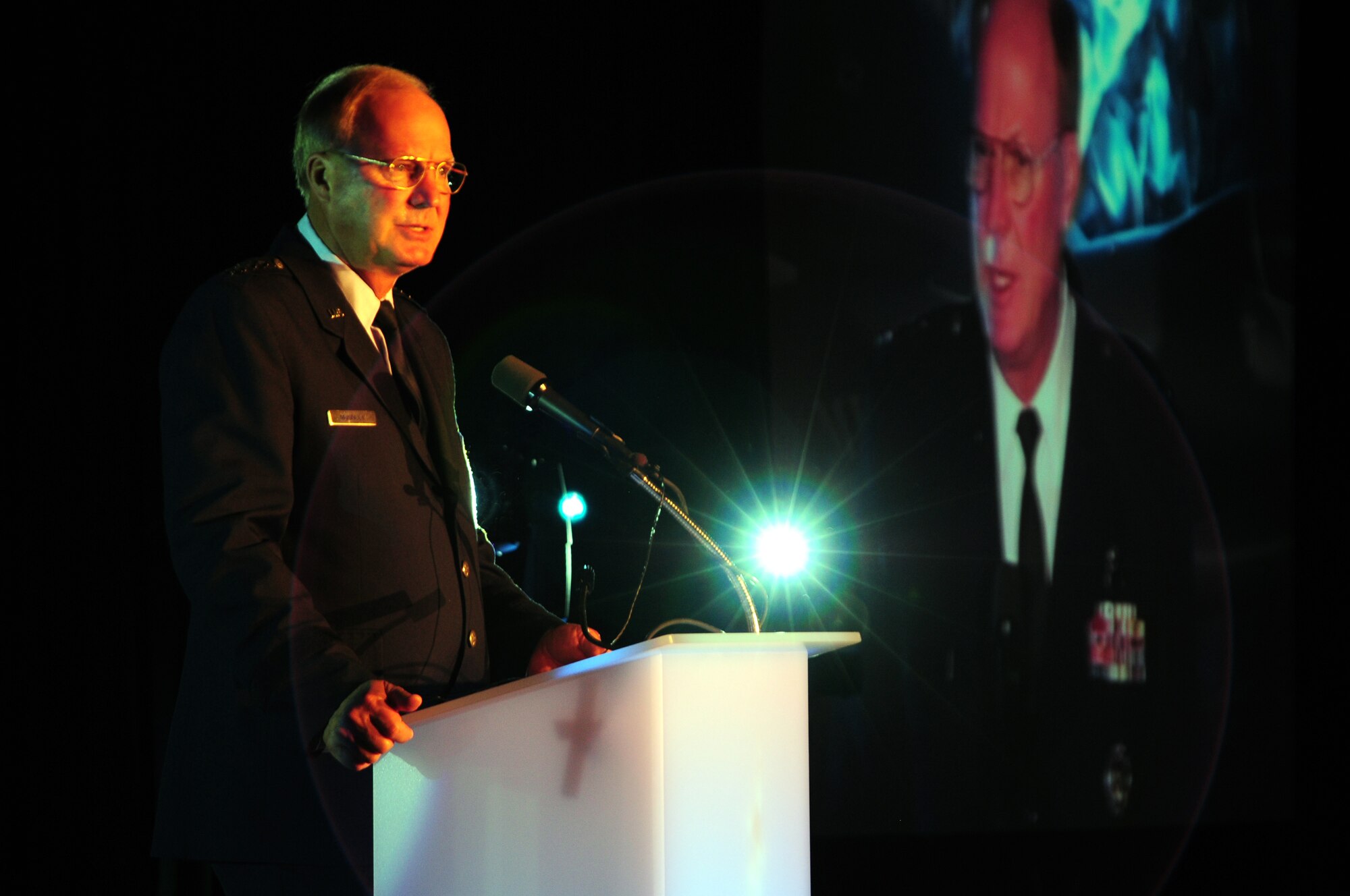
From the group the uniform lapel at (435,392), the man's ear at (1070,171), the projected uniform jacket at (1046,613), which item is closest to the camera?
the uniform lapel at (435,392)

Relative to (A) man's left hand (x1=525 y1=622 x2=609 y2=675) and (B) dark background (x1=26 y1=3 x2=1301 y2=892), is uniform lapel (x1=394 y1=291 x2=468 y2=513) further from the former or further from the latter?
(B) dark background (x1=26 y1=3 x2=1301 y2=892)

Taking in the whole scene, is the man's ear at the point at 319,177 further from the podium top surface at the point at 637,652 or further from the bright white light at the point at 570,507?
the bright white light at the point at 570,507

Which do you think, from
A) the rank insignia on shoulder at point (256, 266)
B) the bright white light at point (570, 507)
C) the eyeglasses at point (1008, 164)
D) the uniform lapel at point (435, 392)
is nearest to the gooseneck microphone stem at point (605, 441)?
the uniform lapel at point (435, 392)

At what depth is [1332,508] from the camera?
8.93 feet

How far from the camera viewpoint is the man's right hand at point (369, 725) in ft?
3.92

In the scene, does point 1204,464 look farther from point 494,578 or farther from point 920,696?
point 494,578

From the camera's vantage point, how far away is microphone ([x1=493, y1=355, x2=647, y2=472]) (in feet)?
5.34

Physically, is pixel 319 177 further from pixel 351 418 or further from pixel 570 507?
pixel 570 507

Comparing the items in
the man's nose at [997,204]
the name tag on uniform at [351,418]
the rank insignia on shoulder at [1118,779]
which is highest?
the man's nose at [997,204]

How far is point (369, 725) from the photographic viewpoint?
1.20 metres

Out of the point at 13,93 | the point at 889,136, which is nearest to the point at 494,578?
the point at 13,93

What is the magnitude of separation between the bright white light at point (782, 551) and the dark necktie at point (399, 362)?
198cm

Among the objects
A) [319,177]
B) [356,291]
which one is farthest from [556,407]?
[319,177]

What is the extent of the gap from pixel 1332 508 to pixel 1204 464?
0.28m
